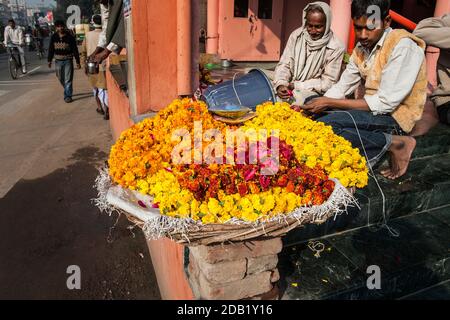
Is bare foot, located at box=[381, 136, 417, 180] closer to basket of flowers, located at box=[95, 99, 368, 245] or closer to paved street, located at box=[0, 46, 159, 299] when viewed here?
basket of flowers, located at box=[95, 99, 368, 245]

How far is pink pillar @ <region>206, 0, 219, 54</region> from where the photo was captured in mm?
11008

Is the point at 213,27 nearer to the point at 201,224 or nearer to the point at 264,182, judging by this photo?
the point at 264,182

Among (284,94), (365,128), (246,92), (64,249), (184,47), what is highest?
(184,47)

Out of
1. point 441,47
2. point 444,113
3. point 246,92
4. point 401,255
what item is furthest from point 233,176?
point 444,113

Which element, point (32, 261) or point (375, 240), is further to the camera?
point (32, 261)

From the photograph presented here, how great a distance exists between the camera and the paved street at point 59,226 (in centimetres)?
374

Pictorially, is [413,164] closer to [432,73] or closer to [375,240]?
[375,240]

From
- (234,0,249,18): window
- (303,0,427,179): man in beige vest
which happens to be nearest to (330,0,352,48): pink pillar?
(303,0,427,179): man in beige vest

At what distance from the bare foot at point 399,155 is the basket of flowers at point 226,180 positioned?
1260mm

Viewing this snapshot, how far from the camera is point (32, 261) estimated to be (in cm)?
396

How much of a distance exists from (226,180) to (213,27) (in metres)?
10.3

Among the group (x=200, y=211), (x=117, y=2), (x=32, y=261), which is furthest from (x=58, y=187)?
(x=200, y=211)

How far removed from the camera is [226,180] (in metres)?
1.74
